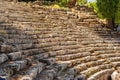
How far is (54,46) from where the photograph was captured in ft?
33.8

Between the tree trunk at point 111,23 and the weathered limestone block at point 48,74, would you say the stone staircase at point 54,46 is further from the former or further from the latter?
the tree trunk at point 111,23

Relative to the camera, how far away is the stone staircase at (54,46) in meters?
7.40

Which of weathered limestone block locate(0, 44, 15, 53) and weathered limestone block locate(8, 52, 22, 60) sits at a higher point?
weathered limestone block locate(0, 44, 15, 53)

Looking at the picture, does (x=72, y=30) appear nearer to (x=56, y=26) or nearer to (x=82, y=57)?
(x=56, y=26)

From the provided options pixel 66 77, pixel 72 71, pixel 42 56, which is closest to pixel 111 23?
pixel 72 71

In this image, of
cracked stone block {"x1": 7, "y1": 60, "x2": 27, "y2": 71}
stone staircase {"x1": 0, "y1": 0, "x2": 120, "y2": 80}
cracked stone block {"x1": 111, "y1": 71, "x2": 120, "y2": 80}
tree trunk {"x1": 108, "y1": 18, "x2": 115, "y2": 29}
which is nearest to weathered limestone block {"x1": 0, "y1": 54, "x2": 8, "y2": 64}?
stone staircase {"x1": 0, "y1": 0, "x2": 120, "y2": 80}

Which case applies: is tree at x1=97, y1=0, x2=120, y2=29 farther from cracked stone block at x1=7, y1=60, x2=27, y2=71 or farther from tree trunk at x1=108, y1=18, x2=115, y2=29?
cracked stone block at x1=7, y1=60, x2=27, y2=71

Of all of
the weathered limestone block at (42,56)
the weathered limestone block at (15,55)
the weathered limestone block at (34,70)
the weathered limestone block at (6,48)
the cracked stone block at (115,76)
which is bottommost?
the cracked stone block at (115,76)

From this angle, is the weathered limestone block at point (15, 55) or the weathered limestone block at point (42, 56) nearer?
the weathered limestone block at point (15, 55)

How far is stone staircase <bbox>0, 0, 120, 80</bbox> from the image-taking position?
7.40m

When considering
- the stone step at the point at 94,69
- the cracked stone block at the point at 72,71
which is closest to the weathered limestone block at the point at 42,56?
the cracked stone block at the point at 72,71

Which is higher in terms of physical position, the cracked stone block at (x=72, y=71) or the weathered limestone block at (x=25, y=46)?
the weathered limestone block at (x=25, y=46)

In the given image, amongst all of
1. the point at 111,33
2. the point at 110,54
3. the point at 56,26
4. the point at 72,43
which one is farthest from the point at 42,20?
the point at 111,33

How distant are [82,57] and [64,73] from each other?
7.56ft
